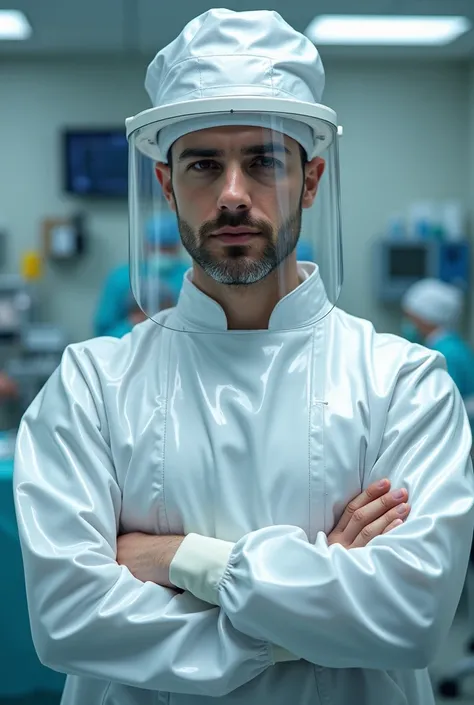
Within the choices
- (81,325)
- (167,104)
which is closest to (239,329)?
(167,104)

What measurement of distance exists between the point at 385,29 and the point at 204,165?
3.92 meters

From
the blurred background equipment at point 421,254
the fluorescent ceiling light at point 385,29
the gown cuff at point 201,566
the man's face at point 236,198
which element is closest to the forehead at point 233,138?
the man's face at point 236,198

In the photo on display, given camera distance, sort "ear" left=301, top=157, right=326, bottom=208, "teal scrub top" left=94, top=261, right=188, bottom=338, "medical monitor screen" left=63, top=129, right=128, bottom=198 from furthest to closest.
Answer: "medical monitor screen" left=63, top=129, right=128, bottom=198 < "teal scrub top" left=94, top=261, right=188, bottom=338 < "ear" left=301, top=157, right=326, bottom=208

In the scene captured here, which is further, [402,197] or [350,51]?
[402,197]

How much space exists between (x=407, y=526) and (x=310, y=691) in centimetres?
27

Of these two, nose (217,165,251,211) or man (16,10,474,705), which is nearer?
man (16,10,474,705)

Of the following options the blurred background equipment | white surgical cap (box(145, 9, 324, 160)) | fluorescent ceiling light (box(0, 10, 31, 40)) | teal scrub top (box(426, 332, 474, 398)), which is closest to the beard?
white surgical cap (box(145, 9, 324, 160))

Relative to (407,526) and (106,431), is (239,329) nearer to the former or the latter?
(106,431)

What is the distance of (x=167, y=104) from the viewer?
1.13 meters

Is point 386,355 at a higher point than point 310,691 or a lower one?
higher

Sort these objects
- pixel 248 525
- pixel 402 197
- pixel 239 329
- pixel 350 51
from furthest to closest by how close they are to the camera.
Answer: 1. pixel 402 197
2. pixel 350 51
3. pixel 239 329
4. pixel 248 525

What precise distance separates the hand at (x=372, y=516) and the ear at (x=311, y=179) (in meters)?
0.44

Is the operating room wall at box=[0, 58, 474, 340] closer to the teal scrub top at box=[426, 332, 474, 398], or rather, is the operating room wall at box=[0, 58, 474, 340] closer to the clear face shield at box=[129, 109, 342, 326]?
the teal scrub top at box=[426, 332, 474, 398]

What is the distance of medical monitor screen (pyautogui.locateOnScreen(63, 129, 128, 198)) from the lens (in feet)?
16.9
